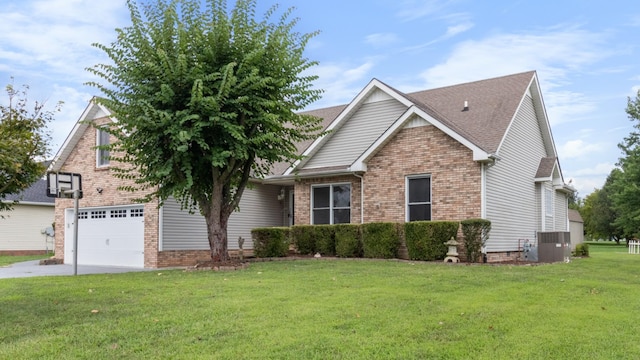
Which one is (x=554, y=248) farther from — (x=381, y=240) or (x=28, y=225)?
(x=28, y=225)

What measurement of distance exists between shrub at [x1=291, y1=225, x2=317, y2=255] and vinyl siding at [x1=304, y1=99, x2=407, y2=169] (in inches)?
102

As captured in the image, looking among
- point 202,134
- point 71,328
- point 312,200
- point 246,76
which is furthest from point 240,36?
point 71,328

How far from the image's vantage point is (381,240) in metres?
16.2

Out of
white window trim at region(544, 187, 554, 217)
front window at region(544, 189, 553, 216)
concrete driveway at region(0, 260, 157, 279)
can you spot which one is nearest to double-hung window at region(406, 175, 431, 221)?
white window trim at region(544, 187, 554, 217)

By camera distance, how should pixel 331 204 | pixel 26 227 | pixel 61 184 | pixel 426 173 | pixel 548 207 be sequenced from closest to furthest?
pixel 61 184
pixel 426 173
pixel 331 204
pixel 548 207
pixel 26 227

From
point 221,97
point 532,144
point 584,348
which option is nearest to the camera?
point 584,348

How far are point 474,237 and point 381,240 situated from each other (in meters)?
2.77

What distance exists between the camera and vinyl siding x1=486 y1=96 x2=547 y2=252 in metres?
16.6

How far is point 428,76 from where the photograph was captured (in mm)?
24203

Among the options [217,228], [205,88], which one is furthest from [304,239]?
[205,88]

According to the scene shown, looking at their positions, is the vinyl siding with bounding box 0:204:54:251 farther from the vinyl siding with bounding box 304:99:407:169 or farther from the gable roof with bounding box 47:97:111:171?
the vinyl siding with bounding box 304:99:407:169

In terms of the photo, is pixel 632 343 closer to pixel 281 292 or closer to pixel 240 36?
pixel 281 292

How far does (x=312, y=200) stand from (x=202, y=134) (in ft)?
21.7

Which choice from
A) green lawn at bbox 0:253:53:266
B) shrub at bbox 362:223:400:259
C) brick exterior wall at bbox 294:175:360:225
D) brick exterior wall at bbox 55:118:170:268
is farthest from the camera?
green lawn at bbox 0:253:53:266
